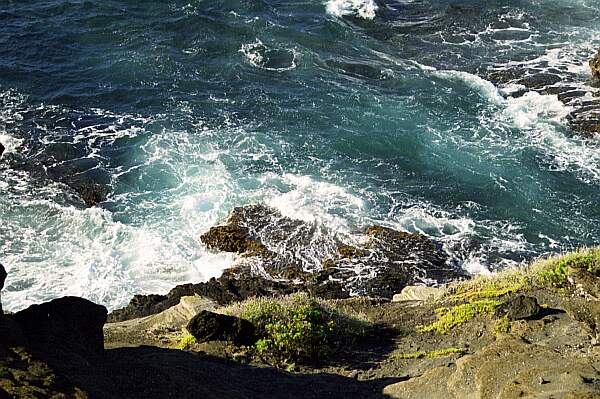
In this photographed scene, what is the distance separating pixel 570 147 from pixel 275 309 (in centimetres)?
1935

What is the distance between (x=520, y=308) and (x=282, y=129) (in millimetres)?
18993

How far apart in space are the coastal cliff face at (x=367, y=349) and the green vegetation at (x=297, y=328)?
7cm

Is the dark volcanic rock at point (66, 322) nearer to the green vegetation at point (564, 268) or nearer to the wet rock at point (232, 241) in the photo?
the green vegetation at point (564, 268)

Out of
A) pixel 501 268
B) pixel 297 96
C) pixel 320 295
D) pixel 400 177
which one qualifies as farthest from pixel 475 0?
pixel 320 295

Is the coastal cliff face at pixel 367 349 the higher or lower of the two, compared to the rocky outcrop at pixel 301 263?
higher

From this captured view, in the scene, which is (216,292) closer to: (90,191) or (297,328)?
(297,328)

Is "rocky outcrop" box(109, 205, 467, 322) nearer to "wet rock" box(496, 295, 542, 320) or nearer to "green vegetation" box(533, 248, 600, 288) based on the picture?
"green vegetation" box(533, 248, 600, 288)

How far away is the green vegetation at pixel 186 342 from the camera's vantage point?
51.4ft

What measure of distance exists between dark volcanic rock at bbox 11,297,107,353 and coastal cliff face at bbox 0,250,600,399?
0.9 inches

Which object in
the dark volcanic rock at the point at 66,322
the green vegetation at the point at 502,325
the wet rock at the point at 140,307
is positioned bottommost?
the wet rock at the point at 140,307

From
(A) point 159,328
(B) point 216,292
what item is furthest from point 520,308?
(B) point 216,292

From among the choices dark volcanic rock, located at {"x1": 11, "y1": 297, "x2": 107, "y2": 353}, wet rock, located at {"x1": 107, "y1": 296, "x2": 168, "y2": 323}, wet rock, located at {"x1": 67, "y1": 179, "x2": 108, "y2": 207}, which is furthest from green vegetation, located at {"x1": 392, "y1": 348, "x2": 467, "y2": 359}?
wet rock, located at {"x1": 67, "y1": 179, "x2": 108, "y2": 207}

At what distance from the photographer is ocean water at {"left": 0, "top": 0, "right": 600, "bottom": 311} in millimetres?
26078

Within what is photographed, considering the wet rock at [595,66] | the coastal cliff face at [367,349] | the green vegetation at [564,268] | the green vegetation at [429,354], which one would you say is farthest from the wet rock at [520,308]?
the wet rock at [595,66]
